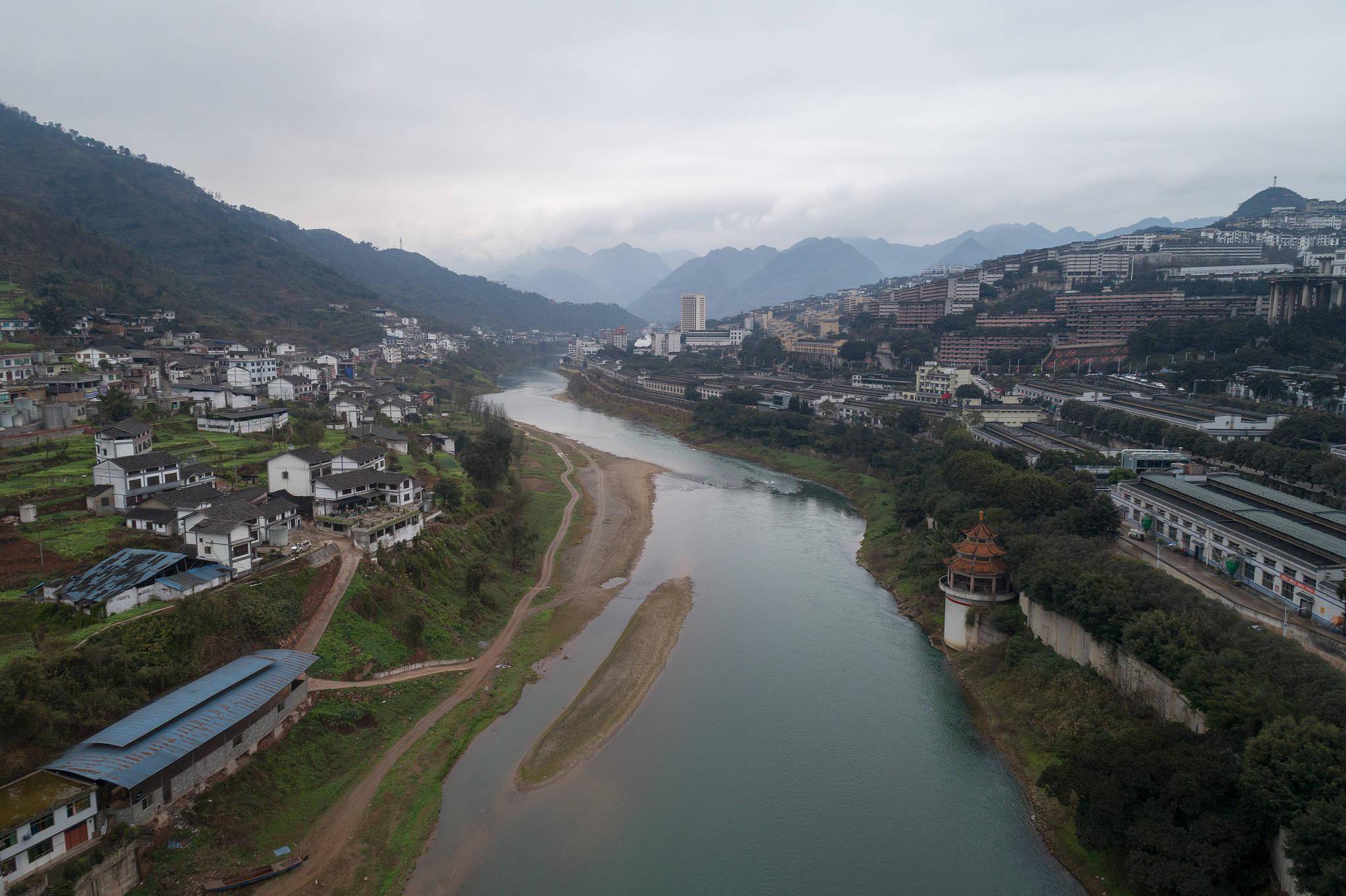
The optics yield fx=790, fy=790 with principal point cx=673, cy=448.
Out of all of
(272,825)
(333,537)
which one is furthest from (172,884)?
(333,537)

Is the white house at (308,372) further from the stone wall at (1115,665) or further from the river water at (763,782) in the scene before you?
the stone wall at (1115,665)

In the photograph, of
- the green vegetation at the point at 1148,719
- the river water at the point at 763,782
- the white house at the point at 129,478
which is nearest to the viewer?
the green vegetation at the point at 1148,719

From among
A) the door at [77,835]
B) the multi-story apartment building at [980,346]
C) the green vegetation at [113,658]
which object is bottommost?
the door at [77,835]

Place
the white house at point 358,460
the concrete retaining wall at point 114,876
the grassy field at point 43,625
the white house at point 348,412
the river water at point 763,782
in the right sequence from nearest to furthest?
the concrete retaining wall at point 114,876 → the river water at point 763,782 → the grassy field at point 43,625 → the white house at point 358,460 → the white house at point 348,412

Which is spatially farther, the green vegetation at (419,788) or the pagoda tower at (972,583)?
the pagoda tower at (972,583)

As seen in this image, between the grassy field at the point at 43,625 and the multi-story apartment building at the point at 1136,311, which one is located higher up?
the multi-story apartment building at the point at 1136,311

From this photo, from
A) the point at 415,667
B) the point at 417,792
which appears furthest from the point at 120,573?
the point at 417,792

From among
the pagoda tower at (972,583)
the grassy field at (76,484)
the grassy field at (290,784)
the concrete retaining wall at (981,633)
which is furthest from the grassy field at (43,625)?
the concrete retaining wall at (981,633)
